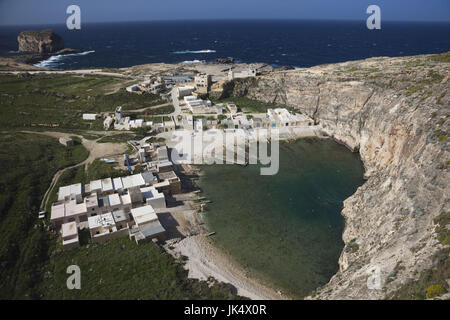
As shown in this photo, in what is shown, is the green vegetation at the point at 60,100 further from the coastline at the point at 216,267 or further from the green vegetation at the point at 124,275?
the coastline at the point at 216,267

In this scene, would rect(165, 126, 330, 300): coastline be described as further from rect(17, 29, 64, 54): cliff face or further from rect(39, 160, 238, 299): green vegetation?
rect(17, 29, 64, 54): cliff face

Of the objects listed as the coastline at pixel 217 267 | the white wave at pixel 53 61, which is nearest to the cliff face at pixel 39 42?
the white wave at pixel 53 61

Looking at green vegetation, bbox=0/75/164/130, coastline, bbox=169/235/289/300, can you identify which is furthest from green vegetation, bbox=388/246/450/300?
green vegetation, bbox=0/75/164/130

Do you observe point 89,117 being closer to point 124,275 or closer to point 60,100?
point 60,100

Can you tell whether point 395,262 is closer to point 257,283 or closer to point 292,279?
point 292,279
